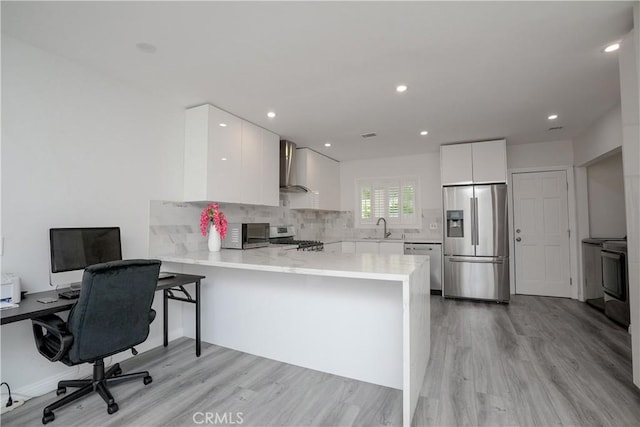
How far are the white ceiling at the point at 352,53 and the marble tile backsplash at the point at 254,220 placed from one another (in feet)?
3.72

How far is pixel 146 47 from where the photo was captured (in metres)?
2.08

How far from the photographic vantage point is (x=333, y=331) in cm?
237

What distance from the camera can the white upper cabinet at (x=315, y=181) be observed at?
4.82 m

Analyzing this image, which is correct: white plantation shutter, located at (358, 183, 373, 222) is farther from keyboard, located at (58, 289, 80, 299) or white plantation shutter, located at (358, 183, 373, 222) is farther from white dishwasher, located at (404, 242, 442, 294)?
keyboard, located at (58, 289, 80, 299)

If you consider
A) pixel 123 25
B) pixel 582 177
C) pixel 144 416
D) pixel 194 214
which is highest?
pixel 123 25

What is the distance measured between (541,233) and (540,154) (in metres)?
1.22

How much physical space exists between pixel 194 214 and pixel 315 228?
2.80 m

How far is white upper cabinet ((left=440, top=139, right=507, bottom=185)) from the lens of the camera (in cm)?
436

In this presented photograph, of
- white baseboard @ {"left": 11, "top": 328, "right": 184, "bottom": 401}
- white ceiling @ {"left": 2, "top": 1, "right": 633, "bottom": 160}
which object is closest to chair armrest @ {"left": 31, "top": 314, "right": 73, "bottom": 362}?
white baseboard @ {"left": 11, "top": 328, "right": 184, "bottom": 401}

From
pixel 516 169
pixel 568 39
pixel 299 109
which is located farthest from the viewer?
pixel 516 169

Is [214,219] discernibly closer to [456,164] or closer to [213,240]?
[213,240]

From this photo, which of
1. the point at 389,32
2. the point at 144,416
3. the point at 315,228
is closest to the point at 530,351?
the point at 389,32

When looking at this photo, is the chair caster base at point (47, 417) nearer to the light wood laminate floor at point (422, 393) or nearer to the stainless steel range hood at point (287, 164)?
the light wood laminate floor at point (422, 393)

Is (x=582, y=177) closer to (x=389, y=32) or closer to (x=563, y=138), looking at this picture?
(x=563, y=138)
